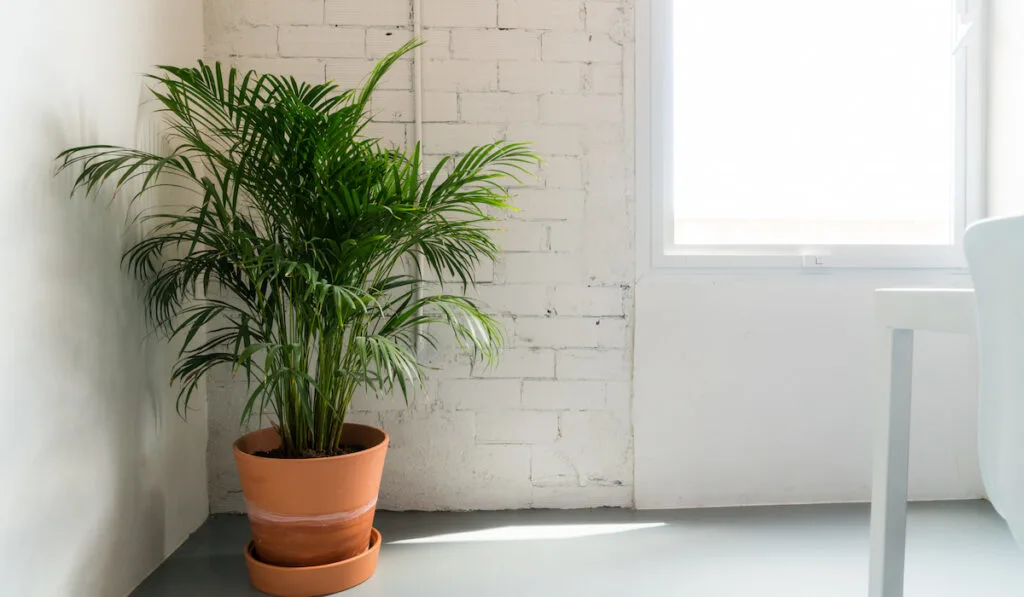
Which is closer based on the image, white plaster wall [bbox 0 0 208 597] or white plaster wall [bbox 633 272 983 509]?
white plaster wall [bbox 0 0 208 597]

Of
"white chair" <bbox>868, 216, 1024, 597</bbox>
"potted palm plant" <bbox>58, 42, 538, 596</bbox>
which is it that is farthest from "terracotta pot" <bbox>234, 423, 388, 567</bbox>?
"white chair" <bbox>868, 216, 1024, 597</bbox>

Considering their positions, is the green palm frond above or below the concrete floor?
above

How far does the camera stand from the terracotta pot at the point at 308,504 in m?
1.50

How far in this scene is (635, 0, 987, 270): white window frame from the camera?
212 centimetres

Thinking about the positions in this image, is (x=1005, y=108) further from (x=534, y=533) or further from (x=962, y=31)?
(x=534, y=533)

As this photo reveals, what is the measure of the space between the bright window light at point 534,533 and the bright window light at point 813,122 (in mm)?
882

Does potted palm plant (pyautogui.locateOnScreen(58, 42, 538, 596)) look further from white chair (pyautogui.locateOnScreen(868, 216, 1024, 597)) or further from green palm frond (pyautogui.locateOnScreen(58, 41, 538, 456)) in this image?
white chair (pyautogui.locateOnScreen(868, 216, 1024, 597))

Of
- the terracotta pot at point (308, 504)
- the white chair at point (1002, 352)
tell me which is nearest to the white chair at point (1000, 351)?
the white chair at point (1002, 352)

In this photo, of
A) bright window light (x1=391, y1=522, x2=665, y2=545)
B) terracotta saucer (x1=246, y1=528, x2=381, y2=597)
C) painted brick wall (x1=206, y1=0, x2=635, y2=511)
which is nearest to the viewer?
terracotta saucer (x1=246, y1=528, x2=381, y2=597)

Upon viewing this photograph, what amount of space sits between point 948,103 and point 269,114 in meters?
2.10

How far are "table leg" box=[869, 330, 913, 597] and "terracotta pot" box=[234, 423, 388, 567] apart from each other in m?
1.02

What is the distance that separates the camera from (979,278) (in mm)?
674

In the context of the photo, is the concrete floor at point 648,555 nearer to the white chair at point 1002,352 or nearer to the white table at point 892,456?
the white table at point 892,456

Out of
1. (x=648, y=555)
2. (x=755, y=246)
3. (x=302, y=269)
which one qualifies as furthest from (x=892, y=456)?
(x=755, y=246)
